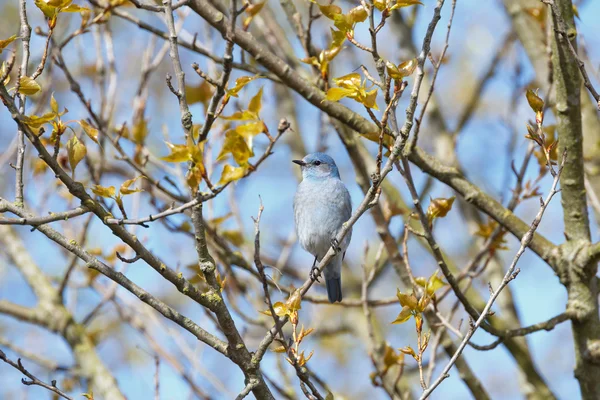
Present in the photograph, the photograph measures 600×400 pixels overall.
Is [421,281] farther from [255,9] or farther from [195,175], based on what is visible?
[255,9]

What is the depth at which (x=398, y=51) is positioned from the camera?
564cm

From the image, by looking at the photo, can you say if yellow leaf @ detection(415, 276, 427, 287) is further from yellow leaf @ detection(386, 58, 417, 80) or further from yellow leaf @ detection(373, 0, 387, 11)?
yellow leaf @ detection(373, 0, 387, 11)

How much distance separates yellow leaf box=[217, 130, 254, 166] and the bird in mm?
2577

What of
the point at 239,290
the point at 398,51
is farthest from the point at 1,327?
the point at 398,51

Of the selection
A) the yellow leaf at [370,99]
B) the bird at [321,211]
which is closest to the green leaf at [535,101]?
the yellow leaf at [370,99]

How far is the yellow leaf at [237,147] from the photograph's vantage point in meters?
2.01

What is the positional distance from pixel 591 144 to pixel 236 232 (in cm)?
245

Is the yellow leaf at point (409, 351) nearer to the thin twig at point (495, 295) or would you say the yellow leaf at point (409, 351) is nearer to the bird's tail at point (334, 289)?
the thin twig at point (495, 295)

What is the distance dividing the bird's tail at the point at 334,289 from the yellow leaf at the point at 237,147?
8.46 ft

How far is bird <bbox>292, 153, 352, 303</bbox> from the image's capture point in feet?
15.4

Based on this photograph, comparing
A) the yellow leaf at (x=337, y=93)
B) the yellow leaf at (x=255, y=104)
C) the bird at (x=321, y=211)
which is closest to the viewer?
the yellow leaf at (x=255, y=104)

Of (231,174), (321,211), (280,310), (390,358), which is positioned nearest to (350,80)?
(231,174)

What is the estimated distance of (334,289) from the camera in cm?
463

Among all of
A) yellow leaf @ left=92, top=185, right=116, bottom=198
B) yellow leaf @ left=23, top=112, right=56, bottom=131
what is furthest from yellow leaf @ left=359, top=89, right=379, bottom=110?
yellow leaf @ left=23, top=112, right=56, bottom=131
